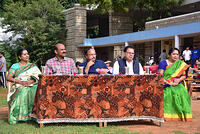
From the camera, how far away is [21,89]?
5688 millimetres

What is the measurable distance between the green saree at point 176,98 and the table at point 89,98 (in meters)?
0.77

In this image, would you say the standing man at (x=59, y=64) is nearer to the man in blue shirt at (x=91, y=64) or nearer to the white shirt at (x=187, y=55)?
the man in blue shirt at (x=91, y=64)

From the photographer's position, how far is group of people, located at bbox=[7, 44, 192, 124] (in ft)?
18.2

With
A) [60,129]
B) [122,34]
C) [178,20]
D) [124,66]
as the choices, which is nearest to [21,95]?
[60,129]

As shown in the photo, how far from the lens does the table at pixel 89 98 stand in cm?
492

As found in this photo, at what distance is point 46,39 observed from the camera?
24844 millimetres

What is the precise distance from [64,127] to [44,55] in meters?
21.5

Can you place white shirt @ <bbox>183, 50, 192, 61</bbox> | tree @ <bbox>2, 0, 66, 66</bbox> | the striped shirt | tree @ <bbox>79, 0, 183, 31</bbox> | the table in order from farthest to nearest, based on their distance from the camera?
tree @ <bbox>2, 0, 66, 66</bbox> → tree @ <bbox>79, 0, 183, 31</bbox> → white shirt @ <bbox>183, 50, 192, 61</bbox> → the striped shirt → the table

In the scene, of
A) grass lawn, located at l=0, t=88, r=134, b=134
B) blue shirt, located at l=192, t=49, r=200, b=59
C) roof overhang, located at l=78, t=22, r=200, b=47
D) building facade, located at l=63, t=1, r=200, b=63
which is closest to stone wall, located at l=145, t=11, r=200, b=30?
building facade, located at l=63, t=1, r=200, b=63

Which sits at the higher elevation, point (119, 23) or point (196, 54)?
point (119, 23)

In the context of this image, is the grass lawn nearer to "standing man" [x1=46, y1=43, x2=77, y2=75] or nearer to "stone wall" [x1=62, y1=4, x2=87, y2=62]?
"standing man" [x1=46, y1=43, x2=77, y2=75]

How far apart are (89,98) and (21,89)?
5.52 feet

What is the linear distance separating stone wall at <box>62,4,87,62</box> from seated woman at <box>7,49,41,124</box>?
18.4 m

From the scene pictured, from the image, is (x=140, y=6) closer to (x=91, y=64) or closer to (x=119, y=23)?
(x=119, y=23)
